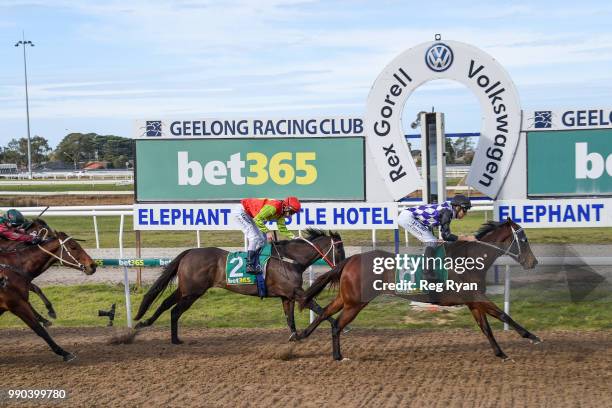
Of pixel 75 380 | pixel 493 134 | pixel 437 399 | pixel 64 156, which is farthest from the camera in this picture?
pixel 64 156

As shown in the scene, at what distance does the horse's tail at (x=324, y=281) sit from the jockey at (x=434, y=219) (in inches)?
30.0

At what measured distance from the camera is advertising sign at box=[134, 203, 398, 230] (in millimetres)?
9609

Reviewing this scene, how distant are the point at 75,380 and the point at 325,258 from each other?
9.19 ft

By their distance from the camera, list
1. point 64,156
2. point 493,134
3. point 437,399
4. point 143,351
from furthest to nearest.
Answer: point 64,156 → point 493,134 → point 143,351 → point 437,399

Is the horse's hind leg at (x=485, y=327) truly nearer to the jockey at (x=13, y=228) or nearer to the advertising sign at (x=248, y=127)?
the advertising sign at (x=248, y=127)

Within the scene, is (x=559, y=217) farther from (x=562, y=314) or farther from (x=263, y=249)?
(x=263, y=249)

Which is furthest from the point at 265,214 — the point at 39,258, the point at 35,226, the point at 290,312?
the point at 35,226

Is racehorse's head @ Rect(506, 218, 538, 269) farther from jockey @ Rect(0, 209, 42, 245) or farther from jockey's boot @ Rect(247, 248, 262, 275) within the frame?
jockey @ Rect(0, 209, 42, 245)

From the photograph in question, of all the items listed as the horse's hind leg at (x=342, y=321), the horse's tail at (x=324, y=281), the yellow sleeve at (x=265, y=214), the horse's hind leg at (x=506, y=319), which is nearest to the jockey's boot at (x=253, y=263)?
the yellow sleeve at (x=265, y=214)

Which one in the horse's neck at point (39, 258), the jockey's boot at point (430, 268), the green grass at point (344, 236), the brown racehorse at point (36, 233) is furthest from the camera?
the green grass at point (344, 236)

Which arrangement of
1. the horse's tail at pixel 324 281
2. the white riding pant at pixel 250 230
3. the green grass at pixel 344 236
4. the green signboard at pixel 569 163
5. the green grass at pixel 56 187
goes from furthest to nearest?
the green grass at pixel 56 187
the green grass at pixel 344 236
the green signboard at pixel 569 163
the white riding pant at pixel 250 230
the horse's tail at pixel 324 281

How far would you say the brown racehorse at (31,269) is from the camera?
7.52 meters

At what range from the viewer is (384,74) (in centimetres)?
926

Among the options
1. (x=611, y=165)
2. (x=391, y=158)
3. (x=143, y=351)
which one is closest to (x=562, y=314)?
(x=611, y=165)
